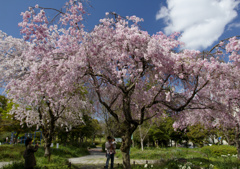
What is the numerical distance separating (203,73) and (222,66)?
77cm

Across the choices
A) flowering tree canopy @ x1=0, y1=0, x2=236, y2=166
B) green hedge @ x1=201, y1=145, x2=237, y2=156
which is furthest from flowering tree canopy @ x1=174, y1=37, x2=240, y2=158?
green hedge @ x1=201, y1=145, x2=237, y2=156

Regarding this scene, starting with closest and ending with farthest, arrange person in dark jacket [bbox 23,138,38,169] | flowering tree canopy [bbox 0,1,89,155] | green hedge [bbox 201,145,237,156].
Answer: person in dark jacket [bbox 23,138,38,169], flowering tree canopy [bbox 0,1,89,155], green hedge [bbox 201,145,237,156]

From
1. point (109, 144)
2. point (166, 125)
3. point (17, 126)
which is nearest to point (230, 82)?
point (109, 144)

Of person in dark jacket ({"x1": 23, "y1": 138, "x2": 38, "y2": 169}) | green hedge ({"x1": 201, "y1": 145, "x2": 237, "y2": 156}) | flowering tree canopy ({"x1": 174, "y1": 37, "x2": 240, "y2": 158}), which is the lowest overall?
green hedge ({"x1": 201, "y1": 145, "x2": 237, "y2": 156})

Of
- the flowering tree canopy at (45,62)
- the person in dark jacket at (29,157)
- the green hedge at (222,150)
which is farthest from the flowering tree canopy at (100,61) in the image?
the green hedge at (222,150)

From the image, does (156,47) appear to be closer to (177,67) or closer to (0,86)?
(177,67)

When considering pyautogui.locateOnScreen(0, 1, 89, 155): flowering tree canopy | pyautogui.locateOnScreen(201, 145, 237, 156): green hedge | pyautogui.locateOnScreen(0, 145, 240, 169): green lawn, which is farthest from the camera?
pyautogui.locateOnScreen(201, 145, 237, 156): green hedge

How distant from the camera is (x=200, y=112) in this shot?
10.2m

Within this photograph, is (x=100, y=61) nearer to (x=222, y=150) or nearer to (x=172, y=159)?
(x=172, y=159)

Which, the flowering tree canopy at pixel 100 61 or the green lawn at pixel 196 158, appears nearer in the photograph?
the flowering tree canopy at pixel 100 61

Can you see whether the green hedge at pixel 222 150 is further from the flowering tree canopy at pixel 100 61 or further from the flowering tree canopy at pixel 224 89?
the flowering tree canopy at pixel 100 61

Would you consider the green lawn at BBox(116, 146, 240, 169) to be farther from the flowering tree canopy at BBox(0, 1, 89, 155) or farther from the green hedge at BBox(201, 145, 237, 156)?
the flowering tree canopy at BBox(0, 1, 89, 155)

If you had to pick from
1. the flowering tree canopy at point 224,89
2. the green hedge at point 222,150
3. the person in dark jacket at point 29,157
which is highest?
the flowering tree canopy at point 224,89

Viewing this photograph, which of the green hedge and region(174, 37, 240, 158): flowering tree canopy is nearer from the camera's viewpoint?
region(174, 37, 240, 158): flowering tree canopy
